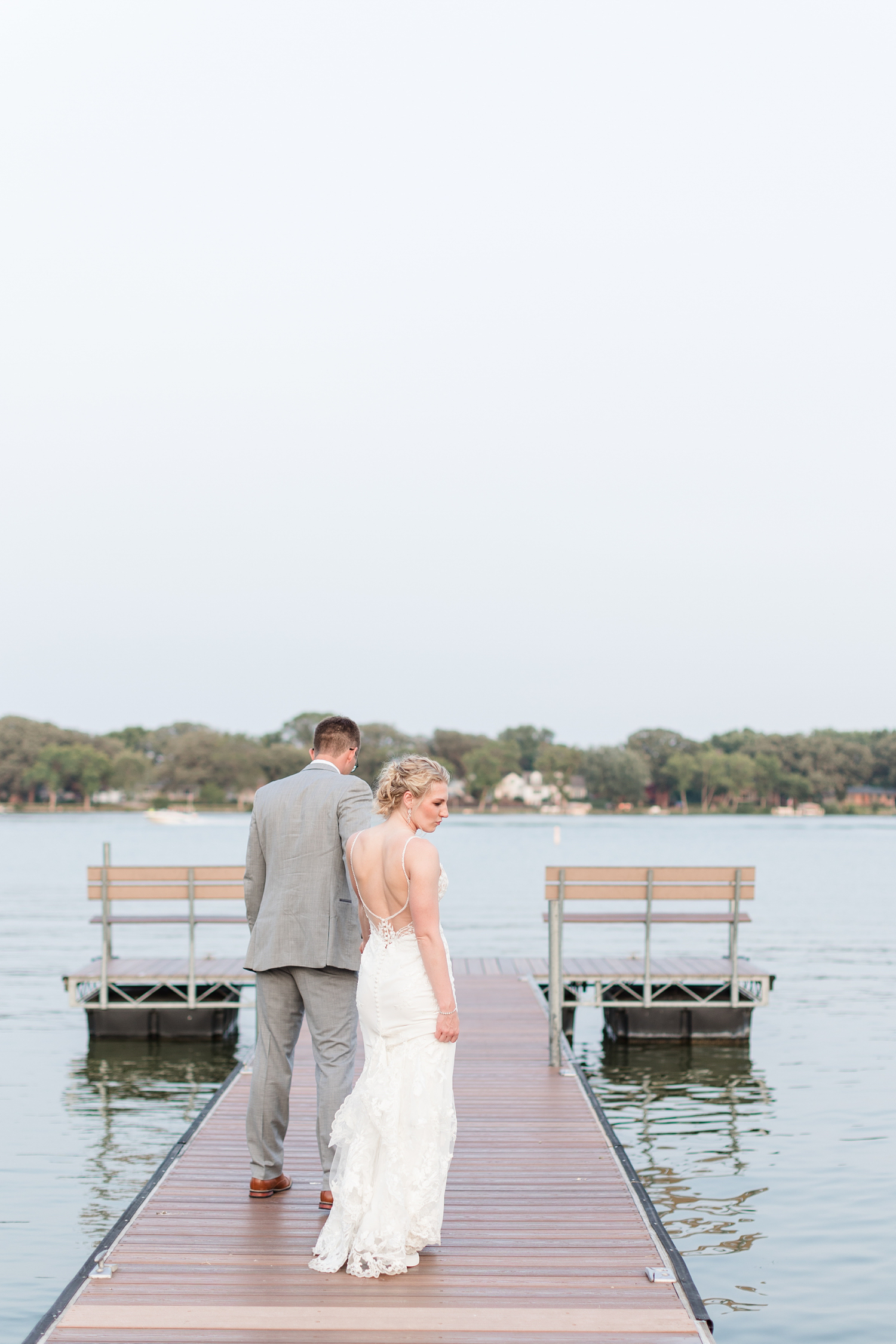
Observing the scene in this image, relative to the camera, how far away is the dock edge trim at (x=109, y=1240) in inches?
172

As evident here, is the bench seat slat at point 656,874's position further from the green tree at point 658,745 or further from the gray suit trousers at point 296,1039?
the green tree at point 658,745

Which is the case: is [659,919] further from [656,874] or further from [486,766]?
[486,766]

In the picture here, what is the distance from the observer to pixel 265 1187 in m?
5.83

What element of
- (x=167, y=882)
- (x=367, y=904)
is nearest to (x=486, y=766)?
(x=167, y=882)

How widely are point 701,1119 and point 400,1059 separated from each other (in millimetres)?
6571

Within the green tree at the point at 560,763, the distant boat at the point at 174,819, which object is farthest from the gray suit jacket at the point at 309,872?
the green tree at the point at 560,763

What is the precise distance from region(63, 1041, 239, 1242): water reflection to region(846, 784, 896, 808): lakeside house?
471 ft

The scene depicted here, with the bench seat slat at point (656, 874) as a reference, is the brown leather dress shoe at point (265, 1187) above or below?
below

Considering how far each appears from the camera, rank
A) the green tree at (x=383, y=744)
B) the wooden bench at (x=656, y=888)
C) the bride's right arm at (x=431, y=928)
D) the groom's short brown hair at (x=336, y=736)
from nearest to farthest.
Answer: the bride's right arm at (x=431, y=928)
the groom's short brown hair at (x=336, y=736)
the wooden bench at (x=656, y=888)
the green tree at (x=383, y=744)

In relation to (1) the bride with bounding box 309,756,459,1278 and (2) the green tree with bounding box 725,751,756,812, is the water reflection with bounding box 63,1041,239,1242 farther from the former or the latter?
(2) the green tree with bounding box 725,751,756,812

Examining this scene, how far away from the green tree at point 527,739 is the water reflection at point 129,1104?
5834 inches

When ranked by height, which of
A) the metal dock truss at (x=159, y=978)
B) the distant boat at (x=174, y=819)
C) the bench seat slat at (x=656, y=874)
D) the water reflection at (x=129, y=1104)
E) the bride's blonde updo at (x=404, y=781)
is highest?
the bride's blonde updo at (x=404, y=781)

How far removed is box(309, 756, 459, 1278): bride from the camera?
4.82m

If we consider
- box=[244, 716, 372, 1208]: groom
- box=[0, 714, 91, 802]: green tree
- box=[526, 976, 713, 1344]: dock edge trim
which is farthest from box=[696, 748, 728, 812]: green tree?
box=[244, 716, 372, 1208]: groom
